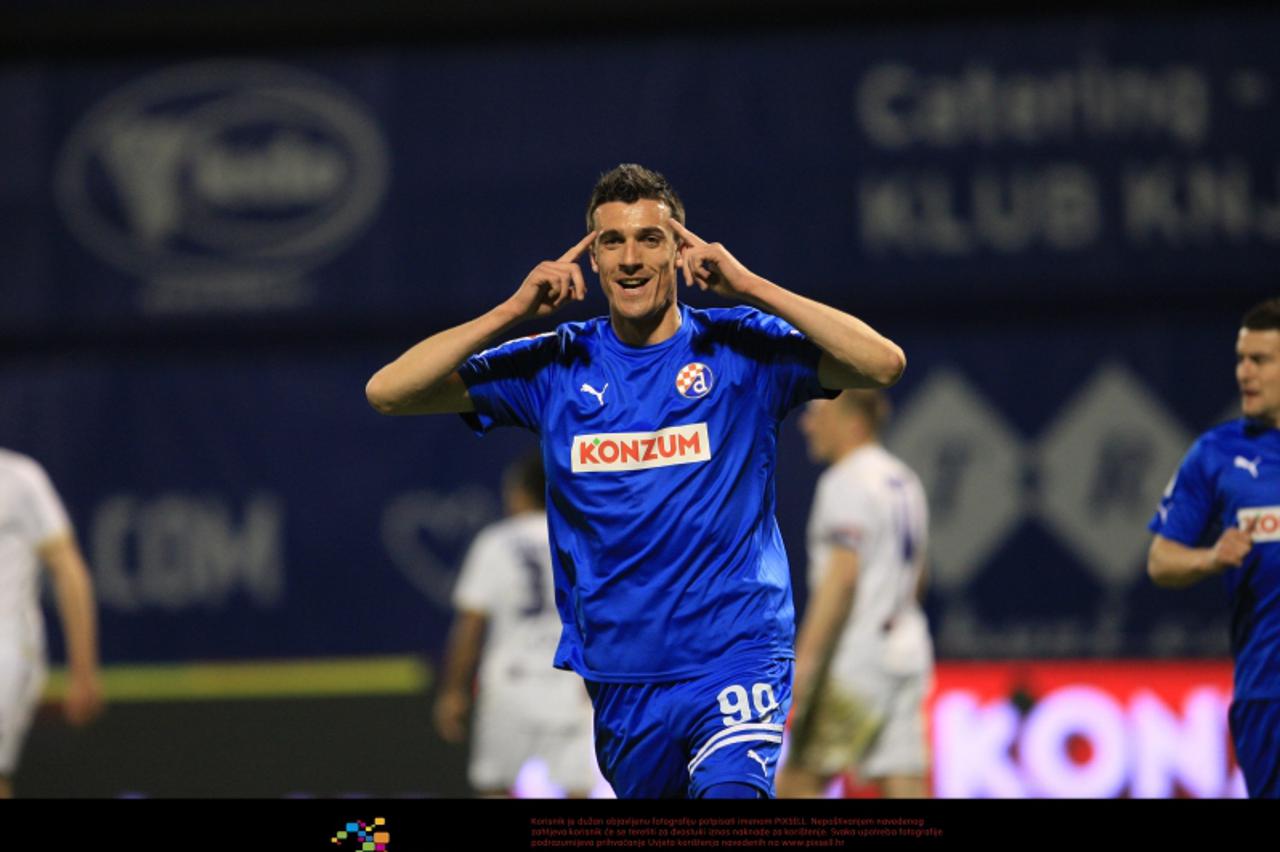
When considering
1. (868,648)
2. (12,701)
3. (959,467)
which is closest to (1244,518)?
(868,648)

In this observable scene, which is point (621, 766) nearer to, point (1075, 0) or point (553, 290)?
point (553, 290)

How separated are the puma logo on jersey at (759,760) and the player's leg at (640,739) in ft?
0.80

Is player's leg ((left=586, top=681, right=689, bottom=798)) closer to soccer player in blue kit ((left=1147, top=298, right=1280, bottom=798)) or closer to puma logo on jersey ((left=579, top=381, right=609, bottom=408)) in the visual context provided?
puma logo on jersey ((left=579, top=381, right=609, bottom=408))

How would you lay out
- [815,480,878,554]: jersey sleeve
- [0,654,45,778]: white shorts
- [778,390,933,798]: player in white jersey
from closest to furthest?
[0,654,45,778]: white shorts
[815,480,878,554]: jersey sleeve
[778,390,933,798]: player in white jersey

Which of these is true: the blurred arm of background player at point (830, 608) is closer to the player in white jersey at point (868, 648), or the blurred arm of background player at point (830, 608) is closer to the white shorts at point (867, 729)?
the player in white jersey at point (868, 648)

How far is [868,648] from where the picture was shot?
8.15m

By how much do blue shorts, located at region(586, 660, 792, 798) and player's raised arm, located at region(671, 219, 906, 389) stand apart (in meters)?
0.85

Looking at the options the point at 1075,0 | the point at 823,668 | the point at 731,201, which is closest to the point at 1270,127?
the point at 1075,0

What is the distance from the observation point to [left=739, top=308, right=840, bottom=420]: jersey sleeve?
4719mm

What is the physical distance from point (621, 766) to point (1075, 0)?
7.49 meters

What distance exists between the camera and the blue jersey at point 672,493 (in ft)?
15.1

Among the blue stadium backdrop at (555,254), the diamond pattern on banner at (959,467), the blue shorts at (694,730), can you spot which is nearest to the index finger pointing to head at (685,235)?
the blue shorts at (694,730)

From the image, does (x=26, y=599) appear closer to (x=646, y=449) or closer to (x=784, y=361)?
(x=646, y=449)

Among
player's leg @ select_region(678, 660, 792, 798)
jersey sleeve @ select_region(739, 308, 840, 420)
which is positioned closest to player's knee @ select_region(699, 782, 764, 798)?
player's leg @ select_region(678, 660, 792, 798)
